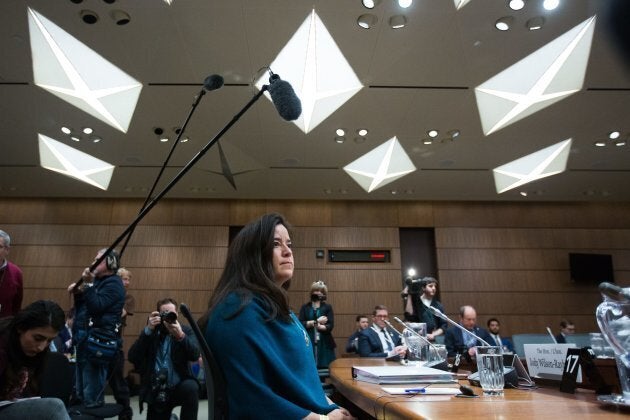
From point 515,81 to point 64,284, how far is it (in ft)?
28.1

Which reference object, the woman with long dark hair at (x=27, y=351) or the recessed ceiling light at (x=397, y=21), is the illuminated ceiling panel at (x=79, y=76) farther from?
the woman with long dark hair at (x=27, y=351)

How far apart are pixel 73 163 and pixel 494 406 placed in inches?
298

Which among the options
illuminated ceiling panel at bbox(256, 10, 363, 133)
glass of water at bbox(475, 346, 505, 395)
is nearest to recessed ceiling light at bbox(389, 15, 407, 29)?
illuminated ceiling panel at bbox(256, 10, 363, 133)

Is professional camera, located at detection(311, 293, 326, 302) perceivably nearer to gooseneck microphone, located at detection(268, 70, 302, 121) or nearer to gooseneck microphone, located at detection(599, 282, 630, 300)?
gooseneck microphone, located at detection(268, 70, 302, 121)

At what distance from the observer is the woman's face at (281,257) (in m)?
1.22

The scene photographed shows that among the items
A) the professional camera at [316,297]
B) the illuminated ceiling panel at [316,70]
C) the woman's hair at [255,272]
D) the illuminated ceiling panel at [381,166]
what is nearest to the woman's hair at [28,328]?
the woman's hair at [255,272]

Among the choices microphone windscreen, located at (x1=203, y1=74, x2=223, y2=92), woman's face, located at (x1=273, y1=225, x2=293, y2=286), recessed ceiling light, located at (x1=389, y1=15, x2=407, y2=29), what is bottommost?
woman's face, located at (x1=273, y1=225, x2=293, y2=286)

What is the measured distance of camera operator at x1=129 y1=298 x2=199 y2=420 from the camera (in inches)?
107

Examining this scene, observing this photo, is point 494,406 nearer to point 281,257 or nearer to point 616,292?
point 616,292

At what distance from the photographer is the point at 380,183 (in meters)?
7.55

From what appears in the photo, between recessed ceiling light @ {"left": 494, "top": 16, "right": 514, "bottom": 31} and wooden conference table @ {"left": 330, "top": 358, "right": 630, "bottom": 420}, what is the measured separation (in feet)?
12.3

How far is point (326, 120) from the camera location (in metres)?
5.50

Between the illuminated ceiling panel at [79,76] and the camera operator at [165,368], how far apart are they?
10.4 ft

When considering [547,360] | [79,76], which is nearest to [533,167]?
[547,360]
